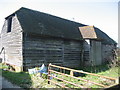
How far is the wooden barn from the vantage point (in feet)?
28.8

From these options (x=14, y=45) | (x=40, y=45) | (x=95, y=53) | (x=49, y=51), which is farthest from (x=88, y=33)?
(x=14, y=45)

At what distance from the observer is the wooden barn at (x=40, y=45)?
8789 millimetres

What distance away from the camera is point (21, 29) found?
28.4 ft

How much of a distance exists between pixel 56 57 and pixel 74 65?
281cm

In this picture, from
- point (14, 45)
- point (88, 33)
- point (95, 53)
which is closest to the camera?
point (14, 45)

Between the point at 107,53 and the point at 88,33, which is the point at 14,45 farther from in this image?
the point at 107,53

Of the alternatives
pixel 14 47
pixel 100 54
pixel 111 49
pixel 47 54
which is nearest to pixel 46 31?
pixel 47 54

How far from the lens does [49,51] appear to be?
9977mm

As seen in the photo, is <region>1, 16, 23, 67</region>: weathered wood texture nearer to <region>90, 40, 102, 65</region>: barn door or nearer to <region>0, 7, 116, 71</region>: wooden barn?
<region>0, 7, 116, 71</region>: wooden barn

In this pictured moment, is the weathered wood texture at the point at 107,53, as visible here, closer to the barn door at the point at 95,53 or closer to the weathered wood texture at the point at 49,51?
the barn door at the point at 95,53

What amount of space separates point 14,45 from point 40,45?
2.48m

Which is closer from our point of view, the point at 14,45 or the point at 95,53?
the point at 14,45

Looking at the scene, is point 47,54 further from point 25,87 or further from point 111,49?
point 111,49

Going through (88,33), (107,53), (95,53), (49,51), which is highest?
(88,33)
